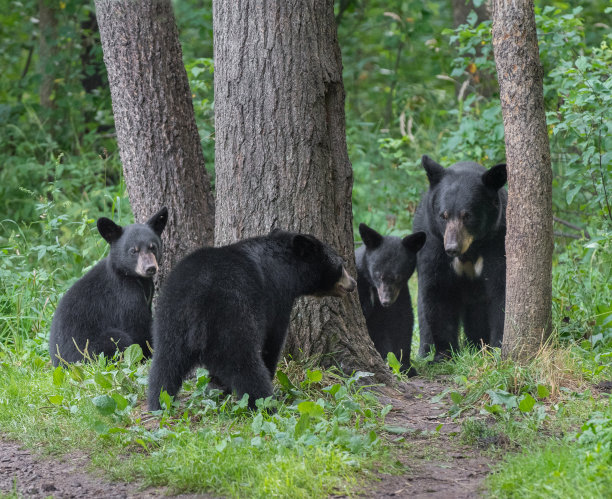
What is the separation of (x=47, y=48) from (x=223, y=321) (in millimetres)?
8973

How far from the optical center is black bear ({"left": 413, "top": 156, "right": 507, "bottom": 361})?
6.18 metres

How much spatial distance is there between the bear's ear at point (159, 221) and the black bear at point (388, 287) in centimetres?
162

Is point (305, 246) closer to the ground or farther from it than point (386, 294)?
farther from it

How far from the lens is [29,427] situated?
4629 millimetres

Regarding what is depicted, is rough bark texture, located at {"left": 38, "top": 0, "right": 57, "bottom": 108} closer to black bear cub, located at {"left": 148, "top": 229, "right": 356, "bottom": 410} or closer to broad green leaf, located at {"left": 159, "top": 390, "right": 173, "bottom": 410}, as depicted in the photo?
black bear cub, located at {"left": 148, "top": 229, "right": 356, "bottom": 410}

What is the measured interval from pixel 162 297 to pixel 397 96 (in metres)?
8.94

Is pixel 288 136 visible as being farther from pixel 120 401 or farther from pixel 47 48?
pixel 47 48

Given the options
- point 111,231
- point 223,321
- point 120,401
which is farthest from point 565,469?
point 111,231

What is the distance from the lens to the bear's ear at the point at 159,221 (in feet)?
20.1

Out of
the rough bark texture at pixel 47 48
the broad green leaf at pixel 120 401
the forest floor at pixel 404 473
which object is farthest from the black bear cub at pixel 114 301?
the rough bark texture at pixel 47 48

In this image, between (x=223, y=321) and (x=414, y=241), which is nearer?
(x=223, y=321)

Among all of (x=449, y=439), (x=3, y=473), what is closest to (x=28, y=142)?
(x=3, y=473)

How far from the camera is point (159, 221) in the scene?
6195 mm

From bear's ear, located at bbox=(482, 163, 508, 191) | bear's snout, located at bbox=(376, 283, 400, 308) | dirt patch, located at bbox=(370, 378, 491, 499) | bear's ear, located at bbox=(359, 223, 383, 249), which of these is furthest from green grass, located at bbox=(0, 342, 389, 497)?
bear's ear, located at bbox=(482, 163, 508, 191)
